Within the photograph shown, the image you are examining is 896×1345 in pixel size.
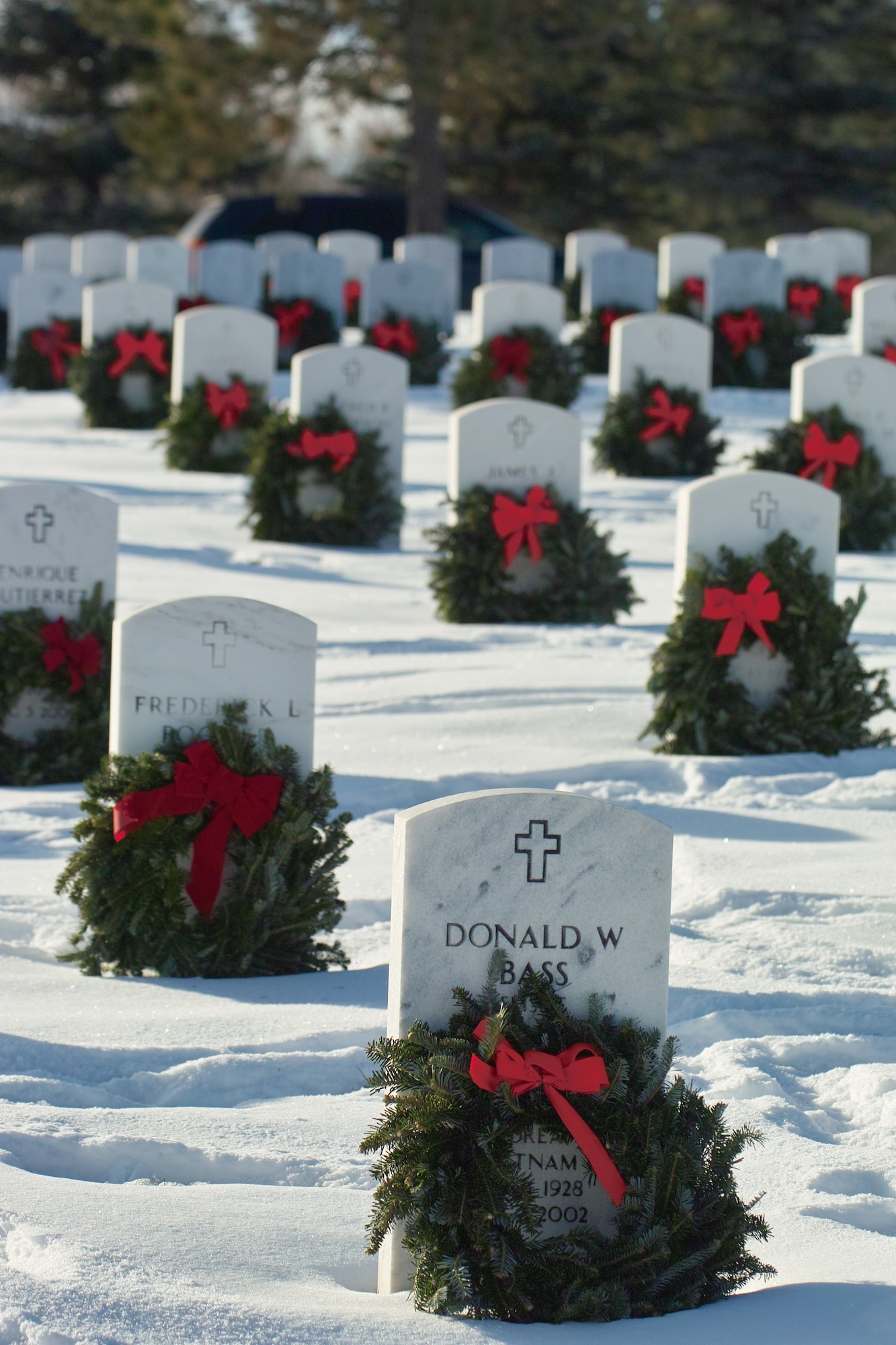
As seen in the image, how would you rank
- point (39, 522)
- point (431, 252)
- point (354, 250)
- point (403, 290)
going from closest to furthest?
point (39, 522) < point (403, 290) < point (431, 252) < point (354, 250)

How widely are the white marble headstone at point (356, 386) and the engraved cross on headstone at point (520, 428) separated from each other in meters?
1.90

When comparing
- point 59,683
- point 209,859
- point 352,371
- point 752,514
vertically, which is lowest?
point 209,859

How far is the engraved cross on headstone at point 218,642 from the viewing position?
173 inches

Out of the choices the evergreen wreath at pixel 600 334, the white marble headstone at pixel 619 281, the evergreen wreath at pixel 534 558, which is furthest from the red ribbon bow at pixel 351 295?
the evergreen wreath at pixel 534 558

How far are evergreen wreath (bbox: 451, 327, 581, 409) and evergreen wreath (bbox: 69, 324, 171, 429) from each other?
7.22 ft

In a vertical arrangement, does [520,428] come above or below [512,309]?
below

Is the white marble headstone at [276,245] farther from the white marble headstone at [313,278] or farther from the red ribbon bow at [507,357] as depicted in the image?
the red ribbon bow at [507,357]

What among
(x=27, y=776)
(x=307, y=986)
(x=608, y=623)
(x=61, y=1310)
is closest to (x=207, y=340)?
(x=608, y=623)

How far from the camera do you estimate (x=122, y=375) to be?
13555 mm

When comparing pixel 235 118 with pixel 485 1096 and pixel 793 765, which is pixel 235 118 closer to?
pixel 793 765

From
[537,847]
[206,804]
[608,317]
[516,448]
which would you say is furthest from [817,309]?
[537,847]

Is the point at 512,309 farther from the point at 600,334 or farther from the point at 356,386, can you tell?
the point at 356,386

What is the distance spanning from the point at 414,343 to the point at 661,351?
156 inches

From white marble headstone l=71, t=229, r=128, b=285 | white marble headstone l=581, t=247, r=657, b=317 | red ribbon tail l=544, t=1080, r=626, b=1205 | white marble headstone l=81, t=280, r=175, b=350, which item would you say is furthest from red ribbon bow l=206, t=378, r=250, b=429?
red ribbon tail l=544, t=1080, r=626, b=1205
